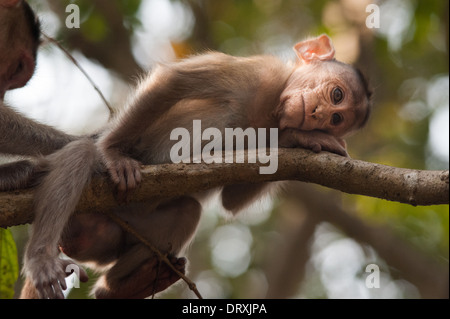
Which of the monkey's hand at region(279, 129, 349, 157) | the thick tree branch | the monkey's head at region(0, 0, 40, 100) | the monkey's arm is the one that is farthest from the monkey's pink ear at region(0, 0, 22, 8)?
the monkey's hand at region(279, 129, 349, 157)

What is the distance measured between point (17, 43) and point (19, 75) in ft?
1.17

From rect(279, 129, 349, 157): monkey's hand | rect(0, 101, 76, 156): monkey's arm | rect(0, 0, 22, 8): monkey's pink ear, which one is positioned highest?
rect(0, 0, 22, 8): monkey's pink ear

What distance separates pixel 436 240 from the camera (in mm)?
10719

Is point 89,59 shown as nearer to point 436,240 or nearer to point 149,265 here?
point 149,265

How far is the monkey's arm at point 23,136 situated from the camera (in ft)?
19.5

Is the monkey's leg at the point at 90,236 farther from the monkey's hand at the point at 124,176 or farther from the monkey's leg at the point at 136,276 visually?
the monkey's hand at the point at 124,176

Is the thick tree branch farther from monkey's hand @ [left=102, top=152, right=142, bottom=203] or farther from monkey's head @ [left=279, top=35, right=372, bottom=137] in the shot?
monkey's head @ [left=279, top=35, right=372, bottom=137]

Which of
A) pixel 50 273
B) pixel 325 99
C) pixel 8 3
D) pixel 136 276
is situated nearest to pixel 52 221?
pixel 50 273

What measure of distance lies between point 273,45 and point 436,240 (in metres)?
4.51

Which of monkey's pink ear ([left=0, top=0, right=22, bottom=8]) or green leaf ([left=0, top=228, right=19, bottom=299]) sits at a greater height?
monkey's pink ear ([left=0, top=0, right=22, bottom=8])

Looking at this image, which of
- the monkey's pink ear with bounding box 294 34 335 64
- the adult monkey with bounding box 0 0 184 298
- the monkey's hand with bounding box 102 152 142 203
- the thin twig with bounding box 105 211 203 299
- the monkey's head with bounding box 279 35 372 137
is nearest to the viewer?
the monkey's hand with bounding box 102 152 142 203

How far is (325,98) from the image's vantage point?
590 centimetres

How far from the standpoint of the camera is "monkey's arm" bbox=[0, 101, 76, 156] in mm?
5938

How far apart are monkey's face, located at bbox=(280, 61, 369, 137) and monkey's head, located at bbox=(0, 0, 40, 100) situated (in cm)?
294
